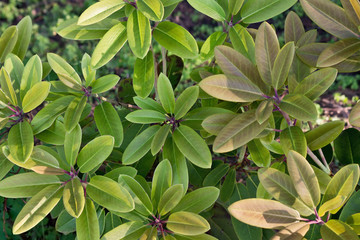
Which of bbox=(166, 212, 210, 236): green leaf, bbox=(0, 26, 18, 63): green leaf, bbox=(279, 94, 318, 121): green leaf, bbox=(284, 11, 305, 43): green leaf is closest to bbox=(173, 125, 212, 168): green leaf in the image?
bbox=(166, 212, 210, 236): green leaf

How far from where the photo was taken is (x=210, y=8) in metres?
1.05

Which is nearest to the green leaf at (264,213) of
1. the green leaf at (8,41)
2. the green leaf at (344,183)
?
the green leaf at (344,183)

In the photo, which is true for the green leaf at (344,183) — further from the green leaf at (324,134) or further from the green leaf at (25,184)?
the green leaf at (25,184)

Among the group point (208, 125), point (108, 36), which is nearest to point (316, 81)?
point (208, 125)

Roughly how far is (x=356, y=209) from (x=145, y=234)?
56 cm

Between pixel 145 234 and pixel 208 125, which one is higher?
pixel 208 125

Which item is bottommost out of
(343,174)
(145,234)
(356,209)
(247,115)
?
(145,234)

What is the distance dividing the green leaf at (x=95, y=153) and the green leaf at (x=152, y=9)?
0.35 m

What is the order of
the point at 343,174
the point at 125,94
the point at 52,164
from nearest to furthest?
the point at 343,174 < the point at 52,164 < the point at 125,94

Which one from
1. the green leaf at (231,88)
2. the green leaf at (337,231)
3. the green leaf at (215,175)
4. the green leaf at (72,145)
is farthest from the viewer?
the green leaf at (215,175)

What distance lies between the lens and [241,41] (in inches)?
41.4

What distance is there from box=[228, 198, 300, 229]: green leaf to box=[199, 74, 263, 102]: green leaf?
27 cm

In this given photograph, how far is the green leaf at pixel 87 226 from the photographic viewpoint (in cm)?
92

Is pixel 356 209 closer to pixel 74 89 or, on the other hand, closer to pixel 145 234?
pixel 145 234
